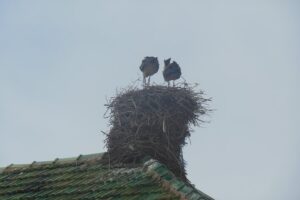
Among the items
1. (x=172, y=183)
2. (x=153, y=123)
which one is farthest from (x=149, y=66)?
(x=172, y=183)

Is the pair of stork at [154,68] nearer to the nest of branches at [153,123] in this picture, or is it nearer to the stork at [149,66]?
the stork at [149,66]

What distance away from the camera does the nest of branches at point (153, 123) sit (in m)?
6.75

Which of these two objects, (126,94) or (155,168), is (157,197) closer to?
(155,168)

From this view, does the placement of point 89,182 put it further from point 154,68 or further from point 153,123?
point 154,68

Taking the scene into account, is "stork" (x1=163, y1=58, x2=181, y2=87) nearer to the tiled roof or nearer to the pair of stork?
the pair of stork

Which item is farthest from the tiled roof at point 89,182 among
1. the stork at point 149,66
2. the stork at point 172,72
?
the stork at point 149,66

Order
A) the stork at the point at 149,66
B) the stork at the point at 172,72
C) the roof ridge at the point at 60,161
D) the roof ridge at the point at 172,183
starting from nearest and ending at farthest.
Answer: the roof ridge at the point at 172,183, the roof ridge at the point at 60,161, the stork at the point at 172,72, the stork at the point at 149,66

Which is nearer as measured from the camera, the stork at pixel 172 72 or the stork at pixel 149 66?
the stork at pixel 172 72

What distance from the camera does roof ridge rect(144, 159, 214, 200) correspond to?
468cm

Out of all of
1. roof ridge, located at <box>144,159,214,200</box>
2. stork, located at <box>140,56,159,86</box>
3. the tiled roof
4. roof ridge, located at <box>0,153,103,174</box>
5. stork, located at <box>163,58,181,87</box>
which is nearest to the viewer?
roof ridge, located at <box>144,159,214,200</box>

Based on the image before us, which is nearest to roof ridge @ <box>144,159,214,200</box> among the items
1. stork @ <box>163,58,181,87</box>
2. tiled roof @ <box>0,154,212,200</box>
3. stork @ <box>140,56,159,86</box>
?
tiled roof @ <box>0,154,212,200</box>

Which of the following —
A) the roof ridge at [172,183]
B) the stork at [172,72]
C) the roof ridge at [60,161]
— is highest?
the stork at [172,72]

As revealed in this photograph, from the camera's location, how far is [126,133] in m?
7.09

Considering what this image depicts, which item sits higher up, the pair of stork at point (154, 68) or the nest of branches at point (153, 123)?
the pair of stork at point (154, 68)
